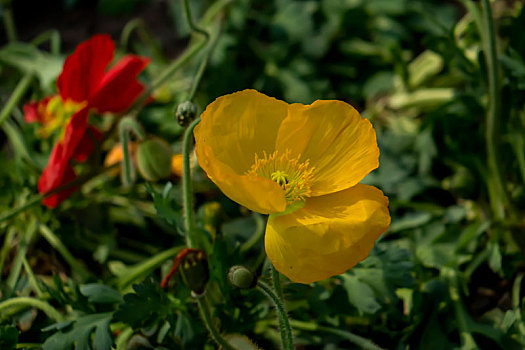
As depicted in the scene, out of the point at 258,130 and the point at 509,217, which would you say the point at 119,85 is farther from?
the point at 509,217

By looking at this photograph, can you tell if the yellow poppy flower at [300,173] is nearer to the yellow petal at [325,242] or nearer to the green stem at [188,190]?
the yellow petal at [325,242]

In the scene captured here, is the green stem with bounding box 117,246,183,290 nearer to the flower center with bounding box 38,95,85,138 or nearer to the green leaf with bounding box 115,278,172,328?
the green leaf with bounding box 115,278,172,328

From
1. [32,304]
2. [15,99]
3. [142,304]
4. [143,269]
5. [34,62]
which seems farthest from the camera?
[34,62]

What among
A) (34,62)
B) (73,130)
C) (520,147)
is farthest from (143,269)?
(520,147)

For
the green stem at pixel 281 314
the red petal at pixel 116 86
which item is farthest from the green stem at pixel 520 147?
the red petal at pixel 116 86

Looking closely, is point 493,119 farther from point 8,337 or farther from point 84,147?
point 8,337

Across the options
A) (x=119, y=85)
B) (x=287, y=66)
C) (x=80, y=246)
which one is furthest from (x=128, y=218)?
(x=287, y=66)
